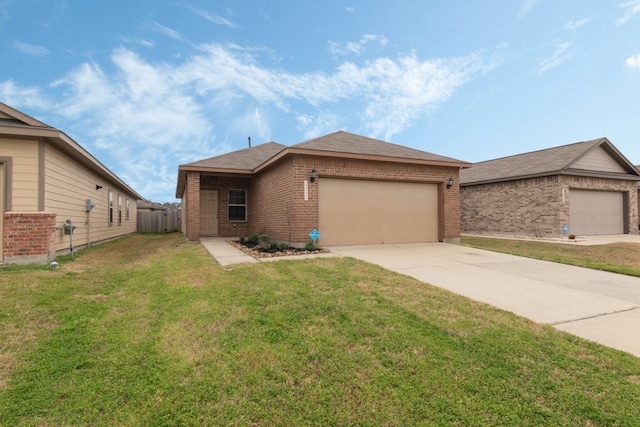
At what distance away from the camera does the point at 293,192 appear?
927 cm

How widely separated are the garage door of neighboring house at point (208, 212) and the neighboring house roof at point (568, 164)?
1404 centimetres

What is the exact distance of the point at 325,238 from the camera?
32.2 ft

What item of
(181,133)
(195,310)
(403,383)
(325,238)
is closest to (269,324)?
(195,310)

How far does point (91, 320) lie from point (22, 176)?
5527 mm

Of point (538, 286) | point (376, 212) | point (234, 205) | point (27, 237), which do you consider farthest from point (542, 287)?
point (234, 205)

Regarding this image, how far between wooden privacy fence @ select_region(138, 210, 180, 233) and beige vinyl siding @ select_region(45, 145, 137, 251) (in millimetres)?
8135

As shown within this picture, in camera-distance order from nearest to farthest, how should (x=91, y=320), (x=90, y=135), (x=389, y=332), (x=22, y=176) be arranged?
1. (x=389, y=332)
2. (x=91, y=320)
3. (x=22, y=176)
4. (x=90, y=135)

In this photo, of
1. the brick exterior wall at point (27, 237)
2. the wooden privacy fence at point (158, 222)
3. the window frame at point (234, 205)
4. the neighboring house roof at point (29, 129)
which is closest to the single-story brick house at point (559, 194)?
the window frame at point (234, 205)

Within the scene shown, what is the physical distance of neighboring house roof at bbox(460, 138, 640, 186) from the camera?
49.6ft

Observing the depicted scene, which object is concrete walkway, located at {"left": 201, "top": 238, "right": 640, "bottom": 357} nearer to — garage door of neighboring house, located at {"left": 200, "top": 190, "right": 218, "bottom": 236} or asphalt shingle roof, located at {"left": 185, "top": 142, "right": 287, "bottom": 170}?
asphalt shingle roof, located at {"left": 185, "top": 142, "right": 287, "bottom": 170}

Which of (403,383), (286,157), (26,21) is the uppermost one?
(26,21)

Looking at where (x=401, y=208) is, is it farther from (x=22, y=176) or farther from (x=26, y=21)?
(x=26, y=21)

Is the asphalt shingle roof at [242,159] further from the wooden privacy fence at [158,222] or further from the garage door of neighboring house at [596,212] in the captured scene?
the garage door of neighboring house at [596,212]

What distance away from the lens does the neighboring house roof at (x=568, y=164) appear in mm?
15109
